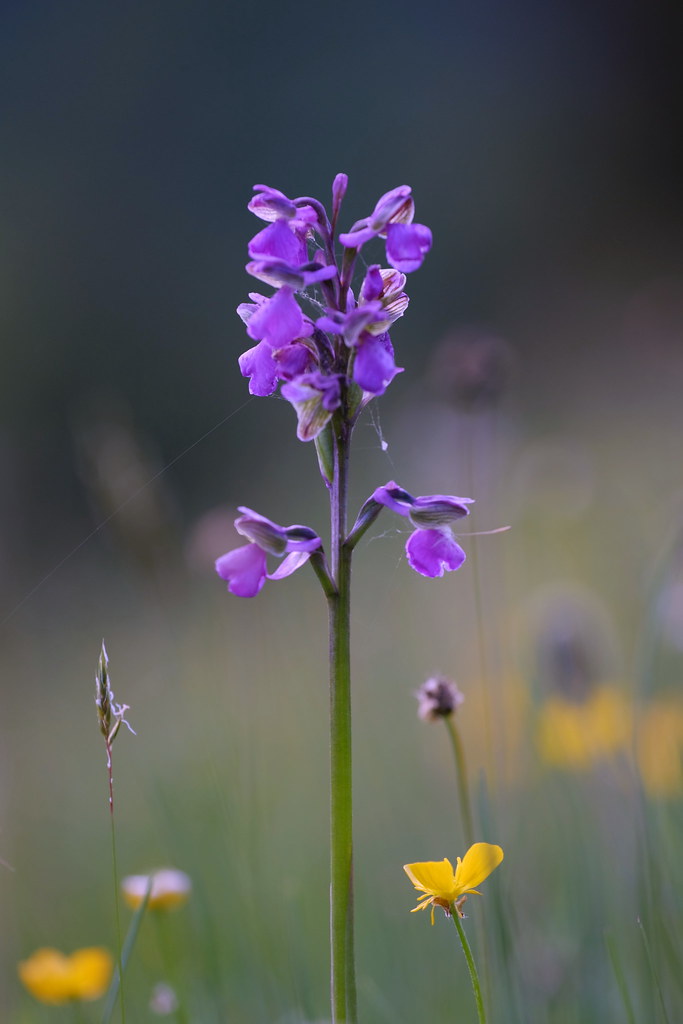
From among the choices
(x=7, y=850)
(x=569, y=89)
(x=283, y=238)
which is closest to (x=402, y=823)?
(x=7, y=850)

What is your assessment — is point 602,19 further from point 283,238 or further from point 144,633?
point 283,238

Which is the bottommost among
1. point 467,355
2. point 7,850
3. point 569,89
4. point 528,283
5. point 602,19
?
point 7,850

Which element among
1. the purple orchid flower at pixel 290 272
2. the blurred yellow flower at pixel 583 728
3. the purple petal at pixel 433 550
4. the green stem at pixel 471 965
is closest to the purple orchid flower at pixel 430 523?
the purple petal at pixel 433 550

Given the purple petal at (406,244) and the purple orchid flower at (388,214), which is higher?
the purple orchid flower at (388,214)

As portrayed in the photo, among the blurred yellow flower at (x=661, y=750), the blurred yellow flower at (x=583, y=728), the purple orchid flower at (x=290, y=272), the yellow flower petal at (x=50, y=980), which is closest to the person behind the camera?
the purple orchid flower at (x=290, y=272)

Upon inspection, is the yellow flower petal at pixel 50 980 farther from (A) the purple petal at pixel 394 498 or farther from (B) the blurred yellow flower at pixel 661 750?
(B) the blurred yellow flower at pixel 661 750

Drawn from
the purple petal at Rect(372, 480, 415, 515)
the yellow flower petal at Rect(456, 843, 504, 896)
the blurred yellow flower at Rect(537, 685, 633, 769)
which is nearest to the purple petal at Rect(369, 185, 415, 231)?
the purple petal at Rect(372, 480, 415, 515)

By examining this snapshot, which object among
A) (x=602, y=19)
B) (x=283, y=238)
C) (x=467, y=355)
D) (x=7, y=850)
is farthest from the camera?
(x=602, y=19)

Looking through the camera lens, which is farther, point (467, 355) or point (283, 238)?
point (467, 355)
